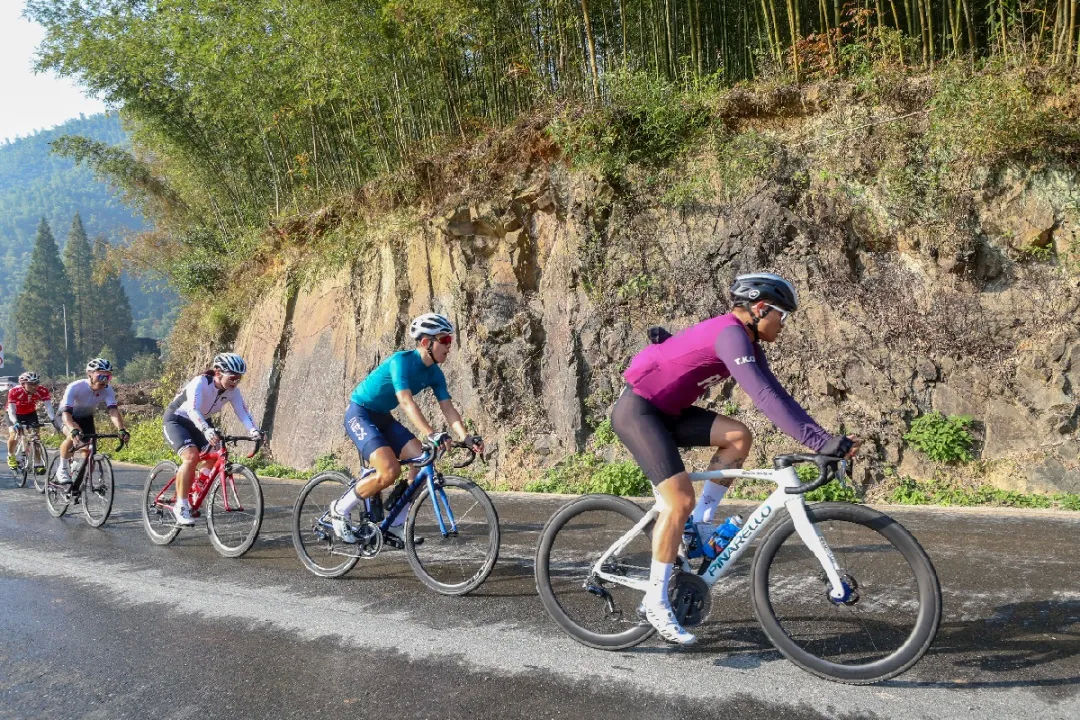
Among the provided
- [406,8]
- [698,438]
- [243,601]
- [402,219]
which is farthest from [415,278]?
[698,438]

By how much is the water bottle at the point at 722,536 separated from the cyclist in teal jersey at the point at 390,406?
210cm

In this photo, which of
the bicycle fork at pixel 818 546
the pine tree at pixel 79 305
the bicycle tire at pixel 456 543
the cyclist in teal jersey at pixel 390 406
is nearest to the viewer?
the bicycle fork at pixel 818 546

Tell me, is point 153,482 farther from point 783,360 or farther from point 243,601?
point 783,360

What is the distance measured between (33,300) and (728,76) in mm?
86803

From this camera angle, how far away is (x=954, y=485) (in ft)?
26.9

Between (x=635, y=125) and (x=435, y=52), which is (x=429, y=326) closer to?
(x=635, y=125)

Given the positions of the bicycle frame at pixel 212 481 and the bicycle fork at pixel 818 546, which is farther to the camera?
the bicycle frame at pixel 212 481

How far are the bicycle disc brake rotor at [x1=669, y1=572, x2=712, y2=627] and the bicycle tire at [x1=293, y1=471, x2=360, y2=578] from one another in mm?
2838

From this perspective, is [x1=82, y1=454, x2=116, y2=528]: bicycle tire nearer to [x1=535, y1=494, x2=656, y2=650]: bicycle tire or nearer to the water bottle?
[x1=535, y1=494, x2=656, y2=650]: bicycle tire

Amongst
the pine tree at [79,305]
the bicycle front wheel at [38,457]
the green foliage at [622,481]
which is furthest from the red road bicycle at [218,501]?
the pine tree at [79,305]

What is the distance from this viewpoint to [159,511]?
736 centimetres

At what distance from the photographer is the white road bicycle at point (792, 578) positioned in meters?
3.32

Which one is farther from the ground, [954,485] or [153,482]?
[153,482]

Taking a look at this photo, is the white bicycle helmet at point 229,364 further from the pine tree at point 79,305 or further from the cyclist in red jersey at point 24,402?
the pine tree at point 79,305
